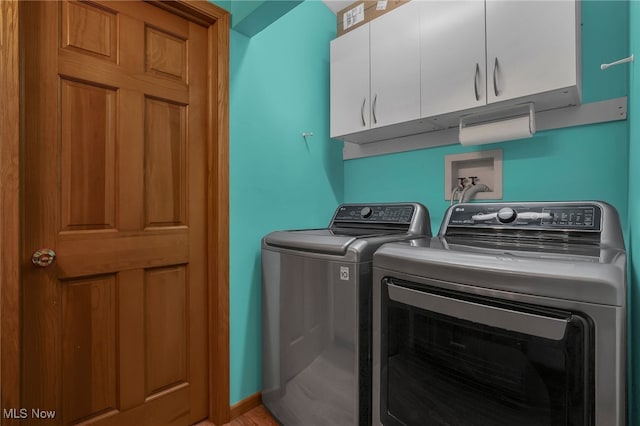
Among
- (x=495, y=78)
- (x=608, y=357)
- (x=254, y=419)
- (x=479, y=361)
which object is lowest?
(x=254, y=419)

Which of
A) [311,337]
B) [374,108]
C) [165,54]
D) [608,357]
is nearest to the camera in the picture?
[608,357]

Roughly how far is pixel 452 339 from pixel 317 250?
2.03 feet

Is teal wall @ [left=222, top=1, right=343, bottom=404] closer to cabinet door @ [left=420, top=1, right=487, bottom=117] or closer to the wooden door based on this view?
the wooden door

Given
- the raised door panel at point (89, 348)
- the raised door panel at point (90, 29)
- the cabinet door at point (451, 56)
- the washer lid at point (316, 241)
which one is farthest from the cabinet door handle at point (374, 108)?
the raised door panel at point (89, 348)

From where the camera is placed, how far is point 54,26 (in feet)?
3.84

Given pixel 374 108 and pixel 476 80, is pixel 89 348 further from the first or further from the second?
pixel 476 80

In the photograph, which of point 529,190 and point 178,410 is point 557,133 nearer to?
point 529,190

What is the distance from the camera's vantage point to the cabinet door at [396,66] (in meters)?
1.63

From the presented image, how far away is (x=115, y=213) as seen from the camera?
4.32ft

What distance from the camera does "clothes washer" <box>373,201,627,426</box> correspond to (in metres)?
0.69

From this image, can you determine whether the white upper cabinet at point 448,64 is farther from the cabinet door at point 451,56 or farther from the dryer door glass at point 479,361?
the dryer door glass at point 479,361

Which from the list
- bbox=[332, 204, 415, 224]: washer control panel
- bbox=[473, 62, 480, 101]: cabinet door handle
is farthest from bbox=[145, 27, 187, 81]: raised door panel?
bbox=[473, 62, 480, 101]: cabinet door handle

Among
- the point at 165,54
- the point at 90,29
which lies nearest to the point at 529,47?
the point at 165,54

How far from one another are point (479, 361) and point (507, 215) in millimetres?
714
